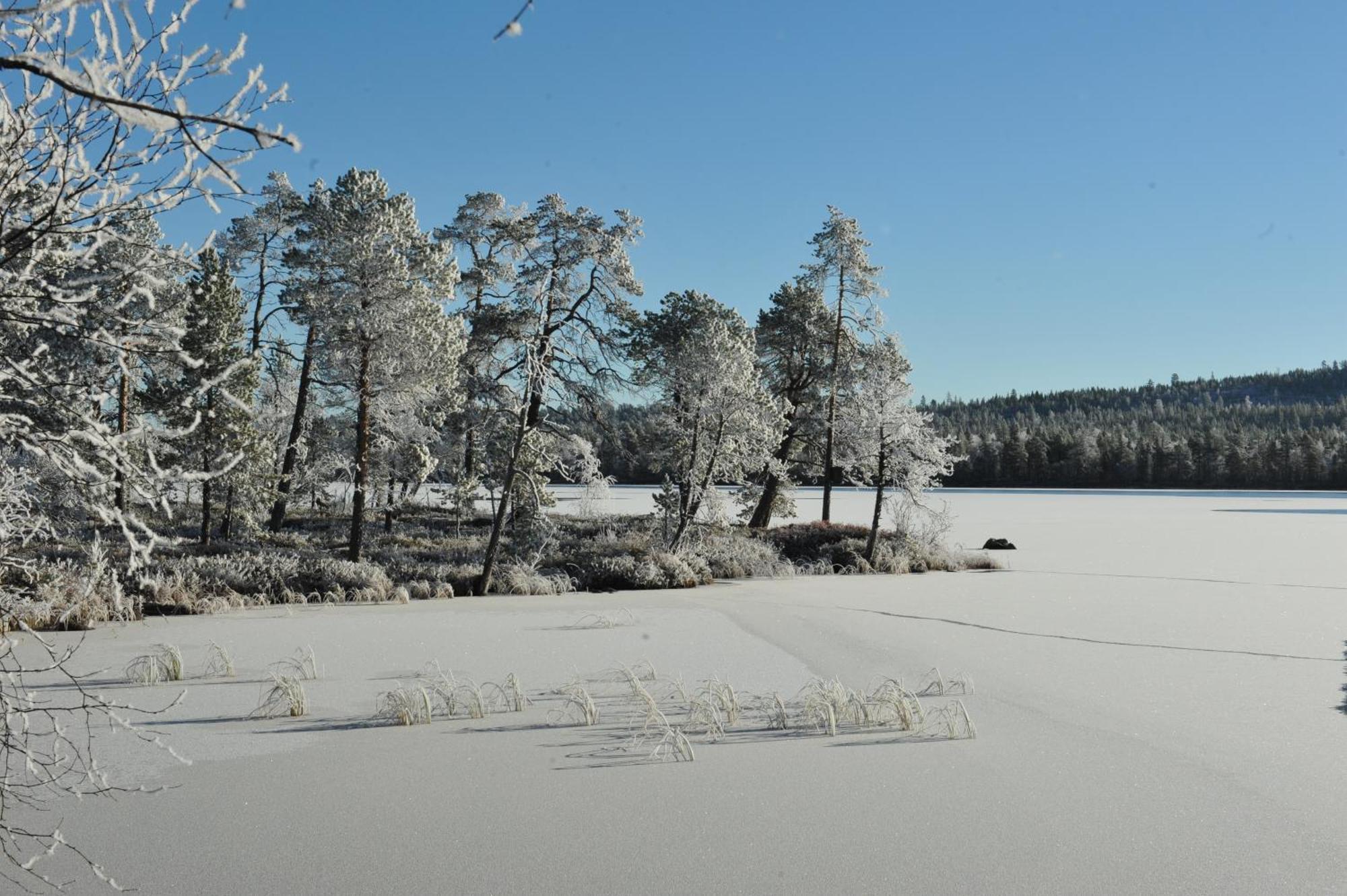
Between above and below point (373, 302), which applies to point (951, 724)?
below

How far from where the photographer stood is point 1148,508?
52.4 m

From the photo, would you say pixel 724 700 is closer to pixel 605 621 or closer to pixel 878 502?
pixel 605 621

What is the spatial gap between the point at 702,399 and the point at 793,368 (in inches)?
363

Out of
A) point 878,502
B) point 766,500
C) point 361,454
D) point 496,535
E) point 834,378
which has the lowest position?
point 496,535

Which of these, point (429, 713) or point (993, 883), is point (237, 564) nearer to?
point (429, 713)

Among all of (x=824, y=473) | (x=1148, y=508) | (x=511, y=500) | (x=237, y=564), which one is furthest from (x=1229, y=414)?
(x=237, y=564)

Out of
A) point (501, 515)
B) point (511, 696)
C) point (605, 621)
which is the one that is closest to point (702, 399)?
point (501, 515)

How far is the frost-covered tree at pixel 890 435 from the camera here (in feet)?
75.6

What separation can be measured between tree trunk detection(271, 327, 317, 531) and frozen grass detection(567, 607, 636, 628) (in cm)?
1326

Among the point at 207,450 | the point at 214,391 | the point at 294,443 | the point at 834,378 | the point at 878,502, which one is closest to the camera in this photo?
the point at 214,391

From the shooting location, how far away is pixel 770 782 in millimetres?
5551

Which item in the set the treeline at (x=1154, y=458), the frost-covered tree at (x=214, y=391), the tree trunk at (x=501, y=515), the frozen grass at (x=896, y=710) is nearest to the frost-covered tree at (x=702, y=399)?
the tree trunk at (x=501, y=515)

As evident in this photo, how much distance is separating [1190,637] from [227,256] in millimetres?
27775

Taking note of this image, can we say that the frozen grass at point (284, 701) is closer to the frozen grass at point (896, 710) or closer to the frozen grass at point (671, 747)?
the frozen grass at point (671, 747)
